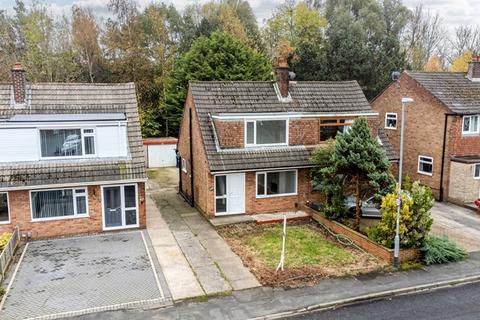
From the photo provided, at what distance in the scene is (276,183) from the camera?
2056 centimetres

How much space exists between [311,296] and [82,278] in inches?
291

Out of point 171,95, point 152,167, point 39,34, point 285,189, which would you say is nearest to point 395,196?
point 285,189

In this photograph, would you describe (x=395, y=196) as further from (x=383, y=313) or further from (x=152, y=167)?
(x=152, y=167)

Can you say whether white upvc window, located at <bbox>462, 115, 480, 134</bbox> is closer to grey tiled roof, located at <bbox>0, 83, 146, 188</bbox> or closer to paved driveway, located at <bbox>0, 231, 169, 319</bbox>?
grey tiled roof, located at <bbox>0, 83, 146, 188</bbox>

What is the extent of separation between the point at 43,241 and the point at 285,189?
36.4 ft

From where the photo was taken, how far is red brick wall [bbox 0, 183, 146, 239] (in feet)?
55.2

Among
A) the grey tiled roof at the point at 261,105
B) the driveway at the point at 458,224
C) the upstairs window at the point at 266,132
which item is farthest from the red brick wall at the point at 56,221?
the driveway at the point at 458,224

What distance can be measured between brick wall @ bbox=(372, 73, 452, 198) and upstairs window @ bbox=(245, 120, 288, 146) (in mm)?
9656

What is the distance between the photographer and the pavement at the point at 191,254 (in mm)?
13125

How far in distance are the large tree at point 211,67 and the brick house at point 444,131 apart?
1421 centimetres

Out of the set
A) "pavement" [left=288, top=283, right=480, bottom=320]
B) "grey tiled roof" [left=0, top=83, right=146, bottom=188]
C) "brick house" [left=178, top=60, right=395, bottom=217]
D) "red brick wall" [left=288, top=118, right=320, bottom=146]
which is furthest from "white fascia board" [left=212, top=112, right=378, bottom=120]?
"pavement" [left=288, top=283, right=480, bottom=320]

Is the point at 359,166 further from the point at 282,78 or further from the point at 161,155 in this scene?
the point at 161,155

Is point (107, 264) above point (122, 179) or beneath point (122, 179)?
beneath

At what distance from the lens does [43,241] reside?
17.1m
